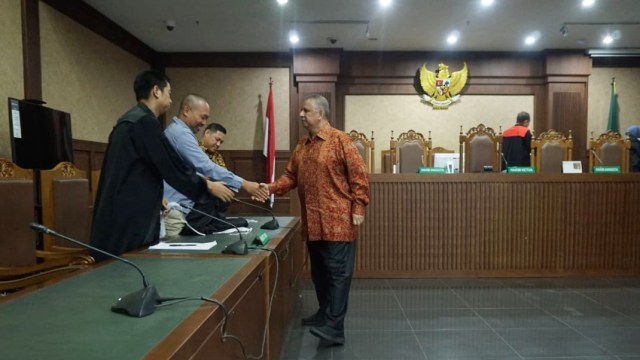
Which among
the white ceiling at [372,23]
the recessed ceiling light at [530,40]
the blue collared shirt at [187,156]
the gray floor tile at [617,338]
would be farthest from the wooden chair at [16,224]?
the recessed ceiling light at [530,40]

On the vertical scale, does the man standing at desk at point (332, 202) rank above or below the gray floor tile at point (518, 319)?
above

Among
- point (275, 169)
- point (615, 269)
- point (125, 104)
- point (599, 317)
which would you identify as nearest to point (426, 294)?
point (599, 317)

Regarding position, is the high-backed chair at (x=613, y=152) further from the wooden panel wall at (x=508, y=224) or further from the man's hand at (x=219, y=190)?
the man's hand at (x=219, y=190)

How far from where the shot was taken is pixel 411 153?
517cm

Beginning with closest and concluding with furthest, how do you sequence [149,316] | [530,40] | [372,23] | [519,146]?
[149,316], [519,146], [372,23], [530,40]

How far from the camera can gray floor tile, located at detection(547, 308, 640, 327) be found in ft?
8.46

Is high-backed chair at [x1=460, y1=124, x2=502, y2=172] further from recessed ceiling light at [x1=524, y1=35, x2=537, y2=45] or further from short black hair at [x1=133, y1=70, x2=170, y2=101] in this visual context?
short black hair at [x1=133, y1=70, x2=170, y2=101]

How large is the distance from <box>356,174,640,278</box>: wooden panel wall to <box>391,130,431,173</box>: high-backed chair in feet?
5.00

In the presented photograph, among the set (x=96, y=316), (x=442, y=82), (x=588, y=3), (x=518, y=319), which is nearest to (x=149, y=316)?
(x=96, y=316)

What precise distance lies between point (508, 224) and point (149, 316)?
338 cm

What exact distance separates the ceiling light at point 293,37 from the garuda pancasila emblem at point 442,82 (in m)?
2.09

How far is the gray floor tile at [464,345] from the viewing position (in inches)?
84.8

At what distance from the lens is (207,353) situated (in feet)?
2.75

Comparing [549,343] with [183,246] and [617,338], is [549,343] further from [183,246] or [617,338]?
[183,246]
